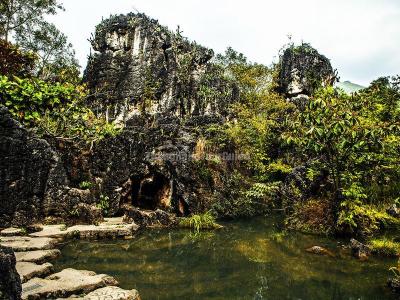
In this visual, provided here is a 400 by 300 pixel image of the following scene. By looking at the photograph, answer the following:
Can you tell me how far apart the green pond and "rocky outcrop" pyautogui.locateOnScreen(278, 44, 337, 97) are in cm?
2504

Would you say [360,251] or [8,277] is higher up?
[8,277]

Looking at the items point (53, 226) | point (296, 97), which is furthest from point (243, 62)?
point (53, 226)

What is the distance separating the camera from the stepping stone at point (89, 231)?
420 inches

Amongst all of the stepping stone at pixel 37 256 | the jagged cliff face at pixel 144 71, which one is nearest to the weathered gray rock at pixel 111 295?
the stepping stone at pixel 37 256

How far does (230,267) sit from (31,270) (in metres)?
4.33

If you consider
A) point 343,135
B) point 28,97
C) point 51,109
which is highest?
point 28,97

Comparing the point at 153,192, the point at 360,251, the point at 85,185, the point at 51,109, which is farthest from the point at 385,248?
the point at 51,109

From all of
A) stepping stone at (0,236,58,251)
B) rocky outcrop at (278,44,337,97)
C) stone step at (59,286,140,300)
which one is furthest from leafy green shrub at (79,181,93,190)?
rocky outcrop at (278,44,337,97)

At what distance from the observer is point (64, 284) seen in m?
6.08

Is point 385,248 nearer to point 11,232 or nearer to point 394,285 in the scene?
point 394,285

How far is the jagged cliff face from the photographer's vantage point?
27.5 metres

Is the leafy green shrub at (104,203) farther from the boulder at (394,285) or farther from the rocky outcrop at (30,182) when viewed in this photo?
the boulder at (394,285)

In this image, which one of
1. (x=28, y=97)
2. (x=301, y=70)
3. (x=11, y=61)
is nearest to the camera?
(x=28, y=97)

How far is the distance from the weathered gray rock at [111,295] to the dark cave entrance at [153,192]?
10.6m
